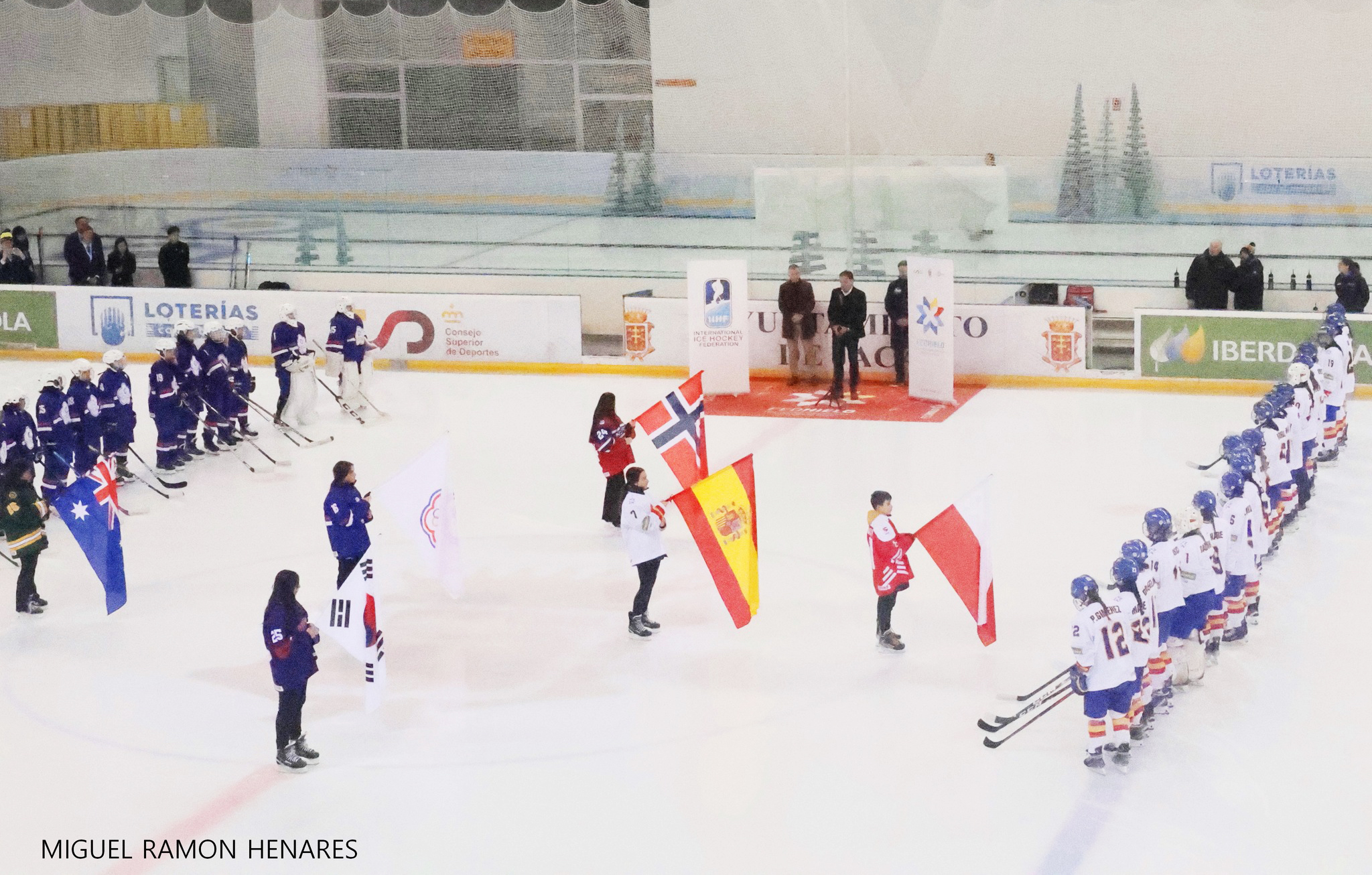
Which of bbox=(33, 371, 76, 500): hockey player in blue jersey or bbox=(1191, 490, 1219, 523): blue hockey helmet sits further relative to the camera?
bbox=(33, 371, 76, 500): hockey player in blue jersey

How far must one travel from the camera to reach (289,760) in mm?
10305

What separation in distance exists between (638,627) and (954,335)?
9632mm

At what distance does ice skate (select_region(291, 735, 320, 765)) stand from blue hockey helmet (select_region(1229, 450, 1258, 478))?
6293mm

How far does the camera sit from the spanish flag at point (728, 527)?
11.4 metres

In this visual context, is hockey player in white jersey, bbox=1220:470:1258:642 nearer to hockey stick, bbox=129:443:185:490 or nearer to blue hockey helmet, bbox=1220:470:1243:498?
blue hockey helmet, bbox=1220:470:1243:498

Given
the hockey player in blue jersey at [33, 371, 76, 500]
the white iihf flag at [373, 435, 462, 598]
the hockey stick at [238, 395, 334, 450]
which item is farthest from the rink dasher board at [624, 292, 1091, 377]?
the white iihf flag at [373, 435, 462, 598]

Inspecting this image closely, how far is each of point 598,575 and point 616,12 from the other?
14.9m

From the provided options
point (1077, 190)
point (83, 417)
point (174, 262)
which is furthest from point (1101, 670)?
point (174, 262)

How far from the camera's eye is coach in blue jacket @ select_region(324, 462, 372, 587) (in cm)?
1222

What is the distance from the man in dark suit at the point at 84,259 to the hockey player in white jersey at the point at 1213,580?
1774 cm

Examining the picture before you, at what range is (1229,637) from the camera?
11836 millimetres

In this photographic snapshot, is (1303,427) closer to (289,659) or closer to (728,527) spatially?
(728,527)

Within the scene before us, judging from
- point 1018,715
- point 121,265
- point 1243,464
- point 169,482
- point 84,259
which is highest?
point 84,259

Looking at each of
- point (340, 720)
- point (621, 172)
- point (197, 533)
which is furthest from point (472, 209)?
point (340, 720)
